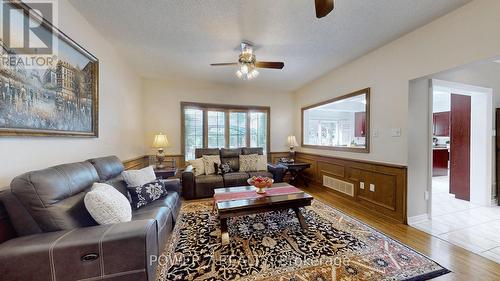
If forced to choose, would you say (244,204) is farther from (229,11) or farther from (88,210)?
(229,11)

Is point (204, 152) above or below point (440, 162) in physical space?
above

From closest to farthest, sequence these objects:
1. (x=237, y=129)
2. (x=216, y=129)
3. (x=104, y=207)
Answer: (x=104, y=207)
(x=216, y=129)
(x=237, y=129)

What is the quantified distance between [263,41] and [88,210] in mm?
2768

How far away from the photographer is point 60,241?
117 centimetres

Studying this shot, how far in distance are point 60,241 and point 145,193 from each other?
1.14 meters

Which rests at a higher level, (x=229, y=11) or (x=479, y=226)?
(x=229, y=11)

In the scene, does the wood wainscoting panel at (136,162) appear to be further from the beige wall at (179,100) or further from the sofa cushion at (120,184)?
the sofa cushion at (120,184)

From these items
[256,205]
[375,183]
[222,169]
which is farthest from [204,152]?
[375,183]

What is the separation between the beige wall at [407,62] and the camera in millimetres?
1958

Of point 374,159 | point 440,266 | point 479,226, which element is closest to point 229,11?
point 374,159

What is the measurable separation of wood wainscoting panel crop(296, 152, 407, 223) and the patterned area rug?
639 mm

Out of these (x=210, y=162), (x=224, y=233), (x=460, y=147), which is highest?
(x=460, y=147)

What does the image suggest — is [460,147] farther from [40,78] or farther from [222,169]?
[40,78]

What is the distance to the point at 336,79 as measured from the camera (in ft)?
13.1
